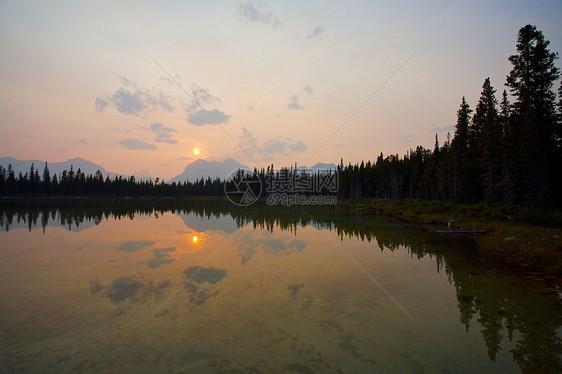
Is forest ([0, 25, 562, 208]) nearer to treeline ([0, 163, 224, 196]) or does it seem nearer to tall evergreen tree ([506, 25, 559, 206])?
tall evergreen tree ([506, 25, 559, 206])

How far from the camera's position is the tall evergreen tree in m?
27.2

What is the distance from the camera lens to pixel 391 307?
357 inches

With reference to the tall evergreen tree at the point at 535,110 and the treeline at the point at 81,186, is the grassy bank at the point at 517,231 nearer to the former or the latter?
the tall evergreen tree at the point at 535,110

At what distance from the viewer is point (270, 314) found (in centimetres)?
834

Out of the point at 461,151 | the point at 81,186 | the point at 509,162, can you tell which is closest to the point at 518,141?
the point at 509,162

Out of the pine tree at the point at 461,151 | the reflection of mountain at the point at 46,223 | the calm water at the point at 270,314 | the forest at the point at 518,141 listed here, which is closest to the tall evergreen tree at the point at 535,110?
the forest at the point at 518,141

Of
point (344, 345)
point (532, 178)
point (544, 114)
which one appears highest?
point (544, 114)

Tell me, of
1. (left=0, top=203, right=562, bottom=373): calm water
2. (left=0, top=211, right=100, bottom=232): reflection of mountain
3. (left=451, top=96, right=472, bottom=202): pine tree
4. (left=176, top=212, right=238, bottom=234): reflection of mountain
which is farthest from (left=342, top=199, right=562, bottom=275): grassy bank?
(left=0, top=211, right=100, bottom=232): reflection of mountain

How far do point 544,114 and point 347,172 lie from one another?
311 ft

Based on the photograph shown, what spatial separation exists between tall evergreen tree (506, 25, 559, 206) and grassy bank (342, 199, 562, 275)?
13.2 feet

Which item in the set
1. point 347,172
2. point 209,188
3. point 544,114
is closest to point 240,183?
point 209,188

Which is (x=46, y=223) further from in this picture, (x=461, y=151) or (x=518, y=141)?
(x=461, y=151)

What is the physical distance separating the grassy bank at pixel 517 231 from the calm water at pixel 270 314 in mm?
2397

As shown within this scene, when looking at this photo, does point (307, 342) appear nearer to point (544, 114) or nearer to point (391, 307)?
point (391, 307)
